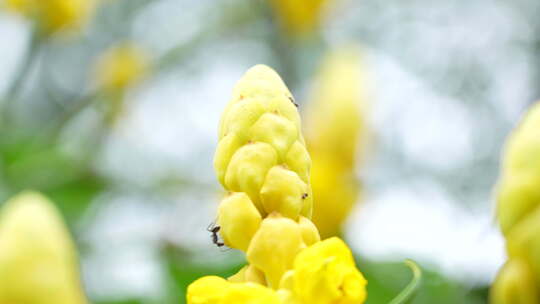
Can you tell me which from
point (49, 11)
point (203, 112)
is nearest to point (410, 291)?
point (49, 11)

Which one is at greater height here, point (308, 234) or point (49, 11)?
point (49, 11)

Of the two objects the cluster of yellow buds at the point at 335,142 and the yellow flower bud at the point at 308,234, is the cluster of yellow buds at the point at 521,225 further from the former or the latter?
the cluster of yellow buds at the point at 335,142

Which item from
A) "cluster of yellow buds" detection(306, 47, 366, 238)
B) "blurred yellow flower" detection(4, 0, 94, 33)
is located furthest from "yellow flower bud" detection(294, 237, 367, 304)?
"blurred yellow flower" detection(4, 0, 94, 33)

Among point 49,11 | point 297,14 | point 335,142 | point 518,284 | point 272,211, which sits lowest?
point 518,284

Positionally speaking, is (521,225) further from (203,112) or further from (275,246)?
(203,112)

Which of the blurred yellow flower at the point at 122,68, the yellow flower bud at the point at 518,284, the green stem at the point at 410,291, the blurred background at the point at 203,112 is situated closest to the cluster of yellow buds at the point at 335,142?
the blurred background at the point at 203,112

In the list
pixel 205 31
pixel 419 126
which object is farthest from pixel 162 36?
pixel 419 126

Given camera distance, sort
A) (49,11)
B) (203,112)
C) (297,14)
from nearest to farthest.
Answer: (49,11) → (297,14) → (203,112)
